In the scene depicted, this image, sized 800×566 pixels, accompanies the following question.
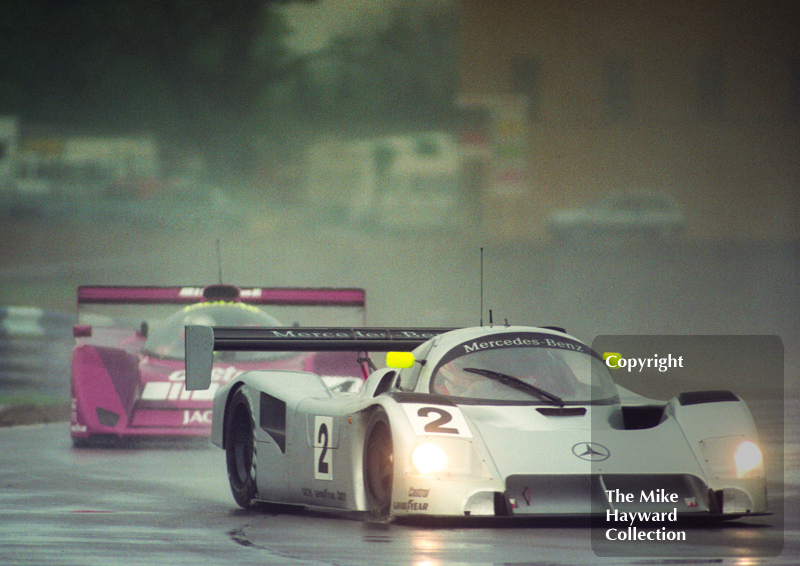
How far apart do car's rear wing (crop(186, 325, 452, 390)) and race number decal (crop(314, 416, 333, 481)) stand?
81 centimetres

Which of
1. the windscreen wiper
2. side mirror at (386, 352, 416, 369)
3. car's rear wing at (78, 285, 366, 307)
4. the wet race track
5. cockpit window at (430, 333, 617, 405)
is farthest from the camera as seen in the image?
car's rear wing at (78, 285, 366, 307)

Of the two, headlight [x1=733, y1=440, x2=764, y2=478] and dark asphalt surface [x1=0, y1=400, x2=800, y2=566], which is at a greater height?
headlight [x1=733, y1=440, x2=764, y2=478]

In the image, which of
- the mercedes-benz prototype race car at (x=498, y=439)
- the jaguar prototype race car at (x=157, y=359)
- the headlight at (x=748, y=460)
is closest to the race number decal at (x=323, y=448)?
the mercedes-benz prototype race car at (x=498, y=439)

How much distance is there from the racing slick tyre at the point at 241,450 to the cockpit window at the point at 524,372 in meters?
1.52

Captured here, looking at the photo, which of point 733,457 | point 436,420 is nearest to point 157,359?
point 436,420

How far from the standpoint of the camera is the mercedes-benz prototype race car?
281 inches

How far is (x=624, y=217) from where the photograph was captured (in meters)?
28.6

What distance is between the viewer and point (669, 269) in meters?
34.3

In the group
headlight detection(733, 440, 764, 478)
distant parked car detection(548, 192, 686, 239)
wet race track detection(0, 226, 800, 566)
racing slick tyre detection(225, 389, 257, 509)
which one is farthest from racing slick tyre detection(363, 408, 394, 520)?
distant parked car detection(548, 192, 686, 239)

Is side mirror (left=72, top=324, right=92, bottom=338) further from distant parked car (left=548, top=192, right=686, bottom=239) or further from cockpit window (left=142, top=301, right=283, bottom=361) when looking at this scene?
distant parked car (left=548, top=192, right=686, bottom=239)

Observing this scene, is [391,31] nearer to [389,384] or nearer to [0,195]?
[0,195]

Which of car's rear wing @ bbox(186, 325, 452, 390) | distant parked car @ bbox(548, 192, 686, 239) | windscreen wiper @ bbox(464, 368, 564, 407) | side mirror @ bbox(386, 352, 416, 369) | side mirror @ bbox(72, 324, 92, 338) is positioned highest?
distant parked car @ bbox(548, 192, 686, 239)

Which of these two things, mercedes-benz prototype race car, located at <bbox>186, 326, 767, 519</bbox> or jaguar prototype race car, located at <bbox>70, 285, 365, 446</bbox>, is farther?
jaguar prototype race car, located at <bbox>70, 285, 365, 446</bbox>

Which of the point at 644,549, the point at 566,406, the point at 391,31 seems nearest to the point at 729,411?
the point at 566,406
